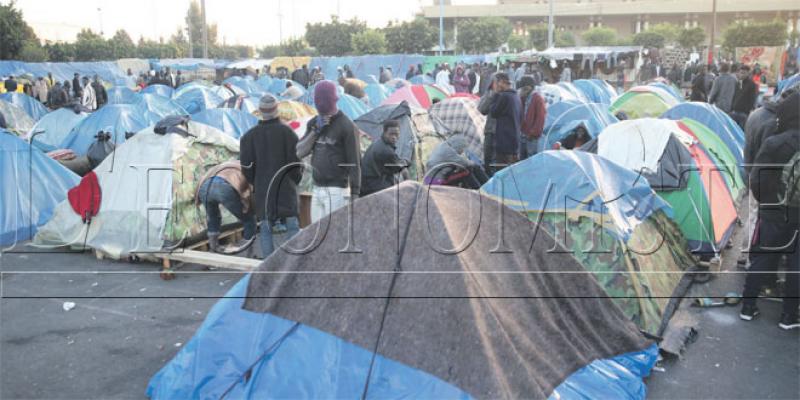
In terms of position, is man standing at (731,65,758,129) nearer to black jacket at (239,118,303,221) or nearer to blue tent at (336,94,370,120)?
blue tent at (336,94,370,120)

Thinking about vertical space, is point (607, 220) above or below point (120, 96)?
below

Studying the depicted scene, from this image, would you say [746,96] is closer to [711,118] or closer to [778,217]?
[711,118]

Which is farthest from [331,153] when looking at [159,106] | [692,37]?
[692,37]

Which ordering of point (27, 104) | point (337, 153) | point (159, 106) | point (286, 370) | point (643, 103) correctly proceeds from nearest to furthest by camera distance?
point (286, 370)
point (337, 153)
point (643, 103)
point (159, 106)
point (27, 104)

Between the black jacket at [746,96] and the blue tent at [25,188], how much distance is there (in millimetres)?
11072

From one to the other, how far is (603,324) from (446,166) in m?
2.24

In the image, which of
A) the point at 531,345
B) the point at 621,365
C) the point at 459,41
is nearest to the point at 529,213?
the point at 621,365

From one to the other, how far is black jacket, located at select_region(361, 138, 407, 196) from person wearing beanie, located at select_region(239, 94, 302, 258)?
2.24ft

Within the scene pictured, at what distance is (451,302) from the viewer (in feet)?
11.6

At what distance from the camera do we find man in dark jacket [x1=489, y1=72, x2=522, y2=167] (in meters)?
8.24

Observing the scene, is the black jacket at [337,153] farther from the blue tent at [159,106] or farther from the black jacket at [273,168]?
the blue tent at [159,106]

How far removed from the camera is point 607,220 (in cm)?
513

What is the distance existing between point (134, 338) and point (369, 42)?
44.9 m

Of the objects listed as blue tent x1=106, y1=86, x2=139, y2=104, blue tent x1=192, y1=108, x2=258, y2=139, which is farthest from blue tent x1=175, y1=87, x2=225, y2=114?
blue tent x1=192, y1=108, x2=258, y2=139
